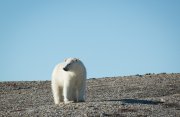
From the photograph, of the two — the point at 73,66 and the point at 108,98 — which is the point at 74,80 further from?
the point at 108,98

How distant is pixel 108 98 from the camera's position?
2539cm

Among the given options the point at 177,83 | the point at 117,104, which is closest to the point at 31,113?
the point at 117,104

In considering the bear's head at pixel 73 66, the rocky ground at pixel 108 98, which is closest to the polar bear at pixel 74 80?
the bear's head at pixel 73 66

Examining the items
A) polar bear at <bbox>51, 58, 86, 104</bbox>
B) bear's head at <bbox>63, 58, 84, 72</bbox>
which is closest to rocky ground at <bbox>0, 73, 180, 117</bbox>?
polar bear at <bbox>51, 58, 86, 104</bbox>

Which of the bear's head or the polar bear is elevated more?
the bear's head

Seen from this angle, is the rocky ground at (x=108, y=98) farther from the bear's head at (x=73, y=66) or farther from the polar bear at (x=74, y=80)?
the bear's head at (x=73, y=66)

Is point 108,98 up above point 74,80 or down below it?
above

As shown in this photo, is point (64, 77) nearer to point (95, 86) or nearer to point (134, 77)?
point (95, 86)

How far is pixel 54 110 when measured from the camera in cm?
1706

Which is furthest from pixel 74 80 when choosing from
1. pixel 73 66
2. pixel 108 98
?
pixel 108 98

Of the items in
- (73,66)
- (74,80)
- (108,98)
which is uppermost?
(108,98)

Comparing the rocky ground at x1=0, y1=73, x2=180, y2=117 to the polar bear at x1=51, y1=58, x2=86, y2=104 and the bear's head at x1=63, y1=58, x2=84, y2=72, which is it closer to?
the polar bear at x1=51, y1=58, x2=86, y2=104

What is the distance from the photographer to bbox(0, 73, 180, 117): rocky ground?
1673 centimetres

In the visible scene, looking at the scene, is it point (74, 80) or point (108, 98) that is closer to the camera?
point (74, 80)
